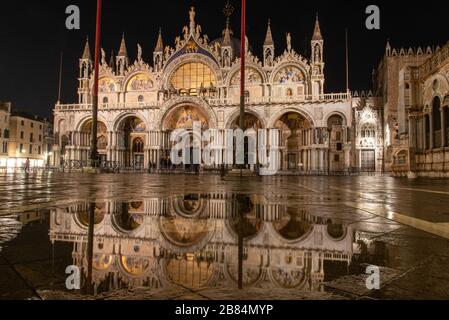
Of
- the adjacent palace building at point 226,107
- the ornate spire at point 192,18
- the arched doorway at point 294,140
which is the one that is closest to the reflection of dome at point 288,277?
the adjacent palace building at point 226,107

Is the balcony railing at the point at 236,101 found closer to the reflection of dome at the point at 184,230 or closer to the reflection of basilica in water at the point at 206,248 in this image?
the reflection of basilica in water at the point at 206,248

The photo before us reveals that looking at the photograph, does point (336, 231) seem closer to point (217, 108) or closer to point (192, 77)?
point (217, 108)

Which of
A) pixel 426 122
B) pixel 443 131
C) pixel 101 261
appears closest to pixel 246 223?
pixel 101 261

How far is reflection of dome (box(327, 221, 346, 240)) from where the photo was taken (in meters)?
2.65

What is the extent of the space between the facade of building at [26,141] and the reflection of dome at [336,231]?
5175 centimetres

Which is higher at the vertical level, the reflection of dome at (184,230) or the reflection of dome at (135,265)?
the reflection of dome at (184,230)

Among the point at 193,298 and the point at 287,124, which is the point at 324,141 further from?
the point at 193,298

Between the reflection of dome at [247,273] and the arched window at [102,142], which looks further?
the arched window at [102,142]

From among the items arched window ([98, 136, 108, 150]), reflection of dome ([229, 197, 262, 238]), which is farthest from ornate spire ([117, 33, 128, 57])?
reflection of dome ([229, 197, 262, 238])

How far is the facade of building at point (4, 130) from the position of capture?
45.8m

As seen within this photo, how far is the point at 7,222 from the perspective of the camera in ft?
10.1

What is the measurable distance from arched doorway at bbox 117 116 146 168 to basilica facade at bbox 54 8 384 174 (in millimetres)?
123

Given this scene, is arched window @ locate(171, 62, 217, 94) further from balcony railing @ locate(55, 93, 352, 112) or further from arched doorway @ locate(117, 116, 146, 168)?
arched doorway @ locate(117, 116, 146, 168)
